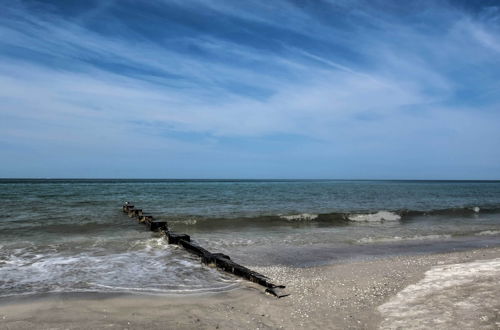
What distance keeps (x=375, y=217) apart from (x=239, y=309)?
19.7 meters

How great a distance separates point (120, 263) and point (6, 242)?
597 centimetres

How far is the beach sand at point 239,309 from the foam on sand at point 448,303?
0.06m

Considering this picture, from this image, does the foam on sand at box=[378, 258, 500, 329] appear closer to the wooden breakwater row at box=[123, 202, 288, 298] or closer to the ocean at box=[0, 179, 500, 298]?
the wooden breakwater row at box=[123, 202, 288, 298]

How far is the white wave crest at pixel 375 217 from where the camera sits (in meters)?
23.4

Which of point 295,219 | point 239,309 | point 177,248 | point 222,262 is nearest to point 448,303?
point 239,309

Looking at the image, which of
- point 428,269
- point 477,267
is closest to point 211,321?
point 428,269

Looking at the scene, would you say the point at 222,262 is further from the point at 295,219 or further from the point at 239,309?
the point at 295,219

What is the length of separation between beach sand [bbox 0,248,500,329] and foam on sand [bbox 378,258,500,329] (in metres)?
0.06

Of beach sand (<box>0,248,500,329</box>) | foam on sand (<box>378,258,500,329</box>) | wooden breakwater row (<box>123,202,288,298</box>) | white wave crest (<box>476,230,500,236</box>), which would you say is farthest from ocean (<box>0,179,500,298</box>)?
foam on sand (<box>378,258,500,329</box>)

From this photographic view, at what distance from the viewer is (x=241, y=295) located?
7.41m

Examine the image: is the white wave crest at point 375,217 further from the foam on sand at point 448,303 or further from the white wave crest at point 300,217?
the foam on sand at point 448,303

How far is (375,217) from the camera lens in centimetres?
2430

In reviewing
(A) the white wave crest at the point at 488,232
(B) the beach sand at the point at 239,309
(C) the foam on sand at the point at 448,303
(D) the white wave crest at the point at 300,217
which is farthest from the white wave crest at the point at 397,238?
(D) the white wave crest at the point at 300,217

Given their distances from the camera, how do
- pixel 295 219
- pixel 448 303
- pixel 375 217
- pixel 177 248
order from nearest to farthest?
1. pixel 448 303
2. pixel 177 248
3. pixel 295 219
4. pixel 375 217
